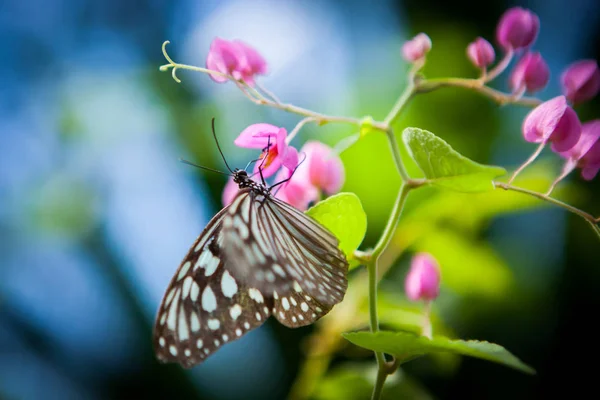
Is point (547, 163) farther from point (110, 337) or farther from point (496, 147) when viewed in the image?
point (110, 337)

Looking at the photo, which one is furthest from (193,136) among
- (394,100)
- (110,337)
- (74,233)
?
(110,337)

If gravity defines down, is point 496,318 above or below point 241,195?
below

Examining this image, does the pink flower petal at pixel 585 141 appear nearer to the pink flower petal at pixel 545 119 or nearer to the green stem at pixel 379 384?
the pink flower petal at pixel 545 119

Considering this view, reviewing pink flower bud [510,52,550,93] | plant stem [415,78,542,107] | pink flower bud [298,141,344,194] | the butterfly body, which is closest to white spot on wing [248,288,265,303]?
the butterfly body

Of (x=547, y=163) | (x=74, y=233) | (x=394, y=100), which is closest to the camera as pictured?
(x=547, y=163)

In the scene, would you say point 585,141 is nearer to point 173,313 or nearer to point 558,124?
point 558,124

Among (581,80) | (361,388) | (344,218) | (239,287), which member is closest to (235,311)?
(239,287)

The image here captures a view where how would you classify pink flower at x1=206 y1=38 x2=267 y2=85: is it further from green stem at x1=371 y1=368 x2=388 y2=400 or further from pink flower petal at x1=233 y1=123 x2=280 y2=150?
green stem at x1=371 y1=368 x2=388 y2=400
